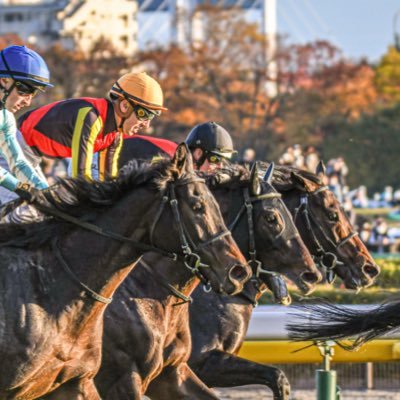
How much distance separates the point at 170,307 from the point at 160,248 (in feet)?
2.66

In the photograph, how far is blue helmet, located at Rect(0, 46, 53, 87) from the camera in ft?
18.7

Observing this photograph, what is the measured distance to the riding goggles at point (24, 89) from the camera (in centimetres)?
573

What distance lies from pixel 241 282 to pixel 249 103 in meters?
37.8

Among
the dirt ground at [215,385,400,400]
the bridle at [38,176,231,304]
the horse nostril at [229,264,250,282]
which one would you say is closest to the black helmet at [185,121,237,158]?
the bridle at [38,176,231,304]

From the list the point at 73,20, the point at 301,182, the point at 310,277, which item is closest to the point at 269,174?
the point at 301,182

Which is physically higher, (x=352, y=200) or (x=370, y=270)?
(x=352, y=200)

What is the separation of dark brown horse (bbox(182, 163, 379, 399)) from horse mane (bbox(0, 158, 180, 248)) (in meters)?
1.36

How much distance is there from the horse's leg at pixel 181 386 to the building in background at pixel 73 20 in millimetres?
51195

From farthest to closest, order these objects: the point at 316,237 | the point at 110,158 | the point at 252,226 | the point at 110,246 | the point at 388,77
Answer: the point at 388,77, the point at 316,237, the point at 110,158, the point at 252,226, the point at 110,246

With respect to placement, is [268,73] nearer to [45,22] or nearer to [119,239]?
[45,22]

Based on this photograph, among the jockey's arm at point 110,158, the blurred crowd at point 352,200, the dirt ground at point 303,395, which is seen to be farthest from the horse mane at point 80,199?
the dirt ground at point 303,395

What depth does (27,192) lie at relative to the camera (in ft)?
17.3

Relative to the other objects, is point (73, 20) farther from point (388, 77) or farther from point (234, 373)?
point (234, 373)

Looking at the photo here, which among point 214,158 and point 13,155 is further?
point 214,158
